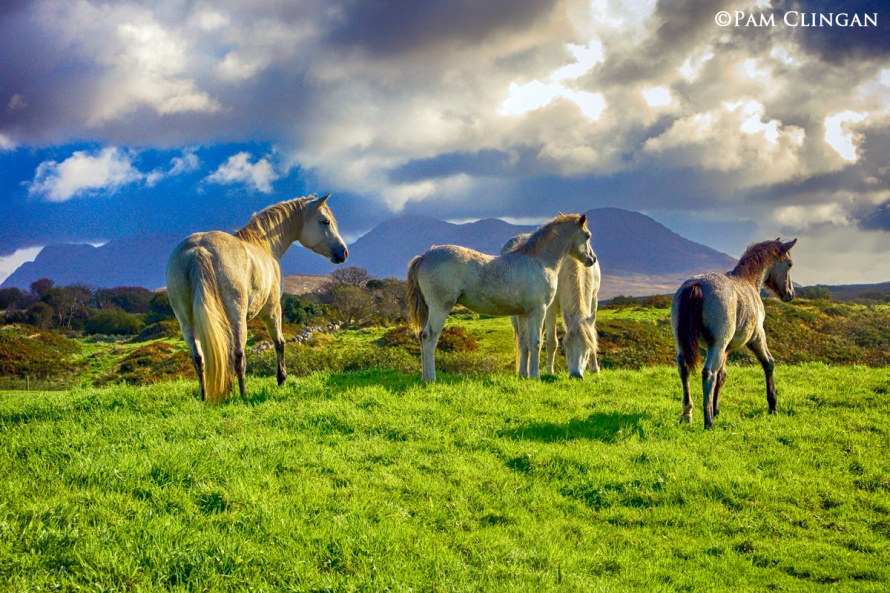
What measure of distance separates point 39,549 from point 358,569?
243 cm

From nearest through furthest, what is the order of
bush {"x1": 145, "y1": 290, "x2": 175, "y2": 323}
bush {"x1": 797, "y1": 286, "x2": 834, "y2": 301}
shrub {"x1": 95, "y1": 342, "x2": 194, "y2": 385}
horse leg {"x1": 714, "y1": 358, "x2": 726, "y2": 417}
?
1. horse leg {"x1": 714, "y1": 358, "x2": 726, "y2": 417}
2. shrub {"x1": 95, "y1": 342, "x2": 194, "y2": 385}
3. bush {"x1": 145, "y1": 290, "x2": 175, "y2": 323}
4. bush {"x1": 797, "y1": 286, "x2": 834, "y2": 301}

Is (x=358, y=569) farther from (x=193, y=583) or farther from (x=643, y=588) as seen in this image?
(x=643, y=588)

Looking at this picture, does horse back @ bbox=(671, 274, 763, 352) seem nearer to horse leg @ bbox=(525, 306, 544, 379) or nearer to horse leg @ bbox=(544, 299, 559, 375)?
horse leg @ bbox=(525, 306, 544, 379)

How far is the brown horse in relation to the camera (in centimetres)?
941

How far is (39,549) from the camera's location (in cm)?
439

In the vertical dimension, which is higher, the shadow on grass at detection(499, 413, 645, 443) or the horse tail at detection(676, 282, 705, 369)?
the horse tail at detection(676, 282, 705, 369)

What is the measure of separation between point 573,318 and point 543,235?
6.74 ft

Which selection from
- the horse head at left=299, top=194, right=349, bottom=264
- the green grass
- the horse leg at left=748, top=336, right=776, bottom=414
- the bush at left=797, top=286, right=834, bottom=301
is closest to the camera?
the green grass

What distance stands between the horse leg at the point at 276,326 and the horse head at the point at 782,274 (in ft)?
32.3

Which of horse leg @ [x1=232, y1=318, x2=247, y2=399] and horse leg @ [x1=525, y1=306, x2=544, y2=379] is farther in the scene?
horse leg @ [x1=525, y1=306, x2=544, y2=379]

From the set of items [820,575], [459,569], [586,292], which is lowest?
[820,575]

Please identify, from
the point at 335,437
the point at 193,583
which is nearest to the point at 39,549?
the point at 193,583

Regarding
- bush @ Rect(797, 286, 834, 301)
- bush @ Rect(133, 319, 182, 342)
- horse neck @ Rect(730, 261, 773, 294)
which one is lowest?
bush @ Rect(133, 319, 182, 342)

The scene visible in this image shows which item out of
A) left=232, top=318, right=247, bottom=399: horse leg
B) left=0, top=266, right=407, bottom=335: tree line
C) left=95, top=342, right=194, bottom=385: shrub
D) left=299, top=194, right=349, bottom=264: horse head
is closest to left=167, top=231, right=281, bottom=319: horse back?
left=232, top=318, right=247, bottom=399: horse leg
